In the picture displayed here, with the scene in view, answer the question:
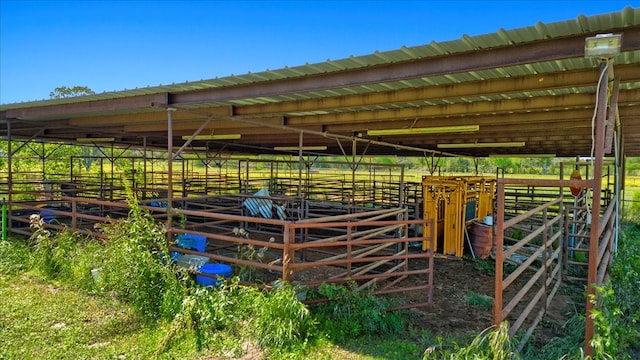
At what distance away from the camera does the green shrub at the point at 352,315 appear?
375 centimetres

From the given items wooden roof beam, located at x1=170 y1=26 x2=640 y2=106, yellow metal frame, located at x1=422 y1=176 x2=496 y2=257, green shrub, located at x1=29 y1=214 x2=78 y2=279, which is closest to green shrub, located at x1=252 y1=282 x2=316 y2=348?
wooden roof beam, located at x1=170 y1=26 x2=640 y2=106

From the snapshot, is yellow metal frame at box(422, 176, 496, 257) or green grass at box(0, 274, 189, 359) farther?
yellow metal frame at box(422, 176, 496, 257)

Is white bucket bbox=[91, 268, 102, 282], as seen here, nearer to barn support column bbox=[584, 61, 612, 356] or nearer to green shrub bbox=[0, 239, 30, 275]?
green shrub bbox=[0, 239, 30, 275]

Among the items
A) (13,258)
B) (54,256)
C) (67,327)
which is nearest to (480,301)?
(67,327)

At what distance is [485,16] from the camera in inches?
568

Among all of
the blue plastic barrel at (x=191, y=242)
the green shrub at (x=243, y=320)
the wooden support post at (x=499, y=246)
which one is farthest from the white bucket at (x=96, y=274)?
the wooden support post at (x=499, y=246)

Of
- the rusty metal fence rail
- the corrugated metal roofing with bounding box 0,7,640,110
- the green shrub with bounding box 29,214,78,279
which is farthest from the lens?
the green shrub with bounding box 29,214,78,279

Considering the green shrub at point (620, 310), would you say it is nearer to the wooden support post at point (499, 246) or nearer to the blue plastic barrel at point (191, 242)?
the wooden support post at point (499, 246)

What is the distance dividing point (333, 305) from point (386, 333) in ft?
2.00

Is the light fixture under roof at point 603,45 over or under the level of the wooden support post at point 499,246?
over

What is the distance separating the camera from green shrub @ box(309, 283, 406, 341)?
375 centimetres

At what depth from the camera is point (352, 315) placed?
390cm

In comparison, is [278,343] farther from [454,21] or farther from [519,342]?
[454,21]

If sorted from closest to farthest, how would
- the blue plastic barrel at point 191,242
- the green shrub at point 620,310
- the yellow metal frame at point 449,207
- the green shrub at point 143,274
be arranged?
the green shrub at point 620,310 → the green shrub at point 143,274 → the blue plastic barrel at point 191,242 → the yellow metal frame at point 449,207
